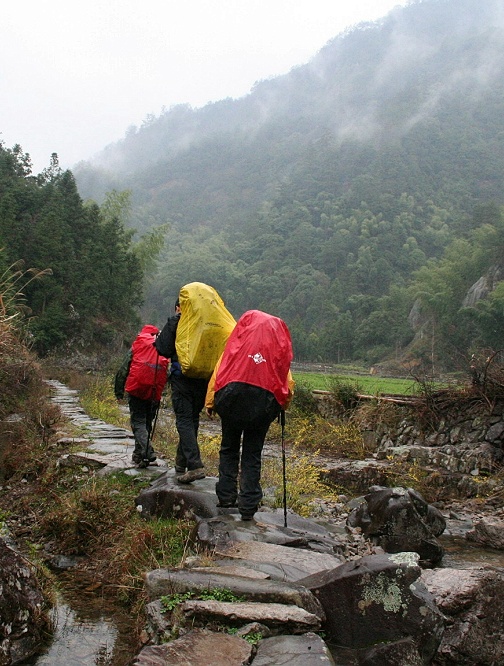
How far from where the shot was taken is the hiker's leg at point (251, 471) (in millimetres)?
4793

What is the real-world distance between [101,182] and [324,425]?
145319 millimetres

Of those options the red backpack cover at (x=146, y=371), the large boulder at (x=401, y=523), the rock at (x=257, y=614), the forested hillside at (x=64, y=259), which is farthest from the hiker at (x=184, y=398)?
the forested hillside at (x=64, y=259)

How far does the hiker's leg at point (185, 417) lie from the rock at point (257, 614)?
8.46 feet

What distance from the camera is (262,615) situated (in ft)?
10.2

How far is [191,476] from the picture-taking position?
5.55 m

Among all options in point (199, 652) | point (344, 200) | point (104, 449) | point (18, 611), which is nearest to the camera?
point (199, 652)

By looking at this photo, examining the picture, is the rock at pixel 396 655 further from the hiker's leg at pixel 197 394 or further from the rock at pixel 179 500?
the hiker's leg at pixel 197 394

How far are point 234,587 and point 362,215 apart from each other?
88033mm

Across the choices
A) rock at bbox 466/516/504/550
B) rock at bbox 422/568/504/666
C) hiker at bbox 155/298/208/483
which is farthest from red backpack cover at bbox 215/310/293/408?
rock at bbox 466/516/504/550

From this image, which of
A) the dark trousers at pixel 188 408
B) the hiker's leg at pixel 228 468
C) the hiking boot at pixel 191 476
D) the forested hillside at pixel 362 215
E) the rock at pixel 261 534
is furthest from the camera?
the forested hillside at pixel 362 215

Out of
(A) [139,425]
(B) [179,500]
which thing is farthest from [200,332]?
(A) [139,425]

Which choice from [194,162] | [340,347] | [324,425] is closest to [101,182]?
[194,162]

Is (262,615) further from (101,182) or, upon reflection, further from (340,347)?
(101,182)

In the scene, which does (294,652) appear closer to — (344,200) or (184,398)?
(184,398)
